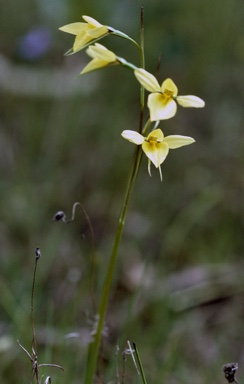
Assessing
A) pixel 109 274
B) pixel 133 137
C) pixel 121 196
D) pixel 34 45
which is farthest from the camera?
pixel 34 45

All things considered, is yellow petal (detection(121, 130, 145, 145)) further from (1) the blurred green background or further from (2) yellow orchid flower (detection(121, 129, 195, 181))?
(1) the blurred green background

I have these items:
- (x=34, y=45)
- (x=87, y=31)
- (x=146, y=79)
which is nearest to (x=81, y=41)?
(x=87, y=31)

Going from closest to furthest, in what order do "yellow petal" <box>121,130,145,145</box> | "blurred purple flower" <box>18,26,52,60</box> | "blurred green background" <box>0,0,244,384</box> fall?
"yellow petal" <box>121,130,145,145</box> → "blurred green background" <box>0,0,244,384</box> → "blurred purple flower" <box>18,26,52,60</box>

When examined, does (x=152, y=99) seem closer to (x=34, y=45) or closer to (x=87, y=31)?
(x=87, y=31)

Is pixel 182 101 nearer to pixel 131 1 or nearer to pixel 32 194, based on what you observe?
pixel 32 194

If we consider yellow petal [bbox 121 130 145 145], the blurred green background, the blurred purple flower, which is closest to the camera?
yellow petal [bbox 121 130 145 145]

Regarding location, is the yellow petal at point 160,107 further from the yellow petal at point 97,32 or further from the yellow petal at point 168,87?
the yellow petal at point 97,32

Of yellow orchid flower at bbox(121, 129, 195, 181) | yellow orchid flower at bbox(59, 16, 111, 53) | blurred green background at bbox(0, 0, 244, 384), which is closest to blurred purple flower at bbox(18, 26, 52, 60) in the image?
blurred green background at bbox(0, 0, 244, 384)
